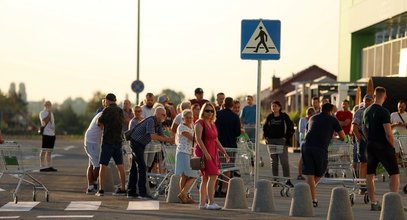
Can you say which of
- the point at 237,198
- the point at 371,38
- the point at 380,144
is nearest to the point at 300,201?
the point at 237,198

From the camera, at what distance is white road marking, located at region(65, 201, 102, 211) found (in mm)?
20422

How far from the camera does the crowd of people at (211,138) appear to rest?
20.2 meters

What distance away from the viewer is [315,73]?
5640 inches

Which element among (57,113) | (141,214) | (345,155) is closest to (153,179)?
(345,155)

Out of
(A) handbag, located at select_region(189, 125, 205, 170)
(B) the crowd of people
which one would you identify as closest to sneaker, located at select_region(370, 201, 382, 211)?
(B) the crowd of people

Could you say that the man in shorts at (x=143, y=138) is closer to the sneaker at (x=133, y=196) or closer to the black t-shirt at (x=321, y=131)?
the sneaker at (x=133, y=196)

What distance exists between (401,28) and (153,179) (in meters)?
31.9

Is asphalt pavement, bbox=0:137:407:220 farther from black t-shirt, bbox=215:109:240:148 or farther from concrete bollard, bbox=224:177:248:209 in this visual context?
black t-shirt, bbox=215:109:240:148

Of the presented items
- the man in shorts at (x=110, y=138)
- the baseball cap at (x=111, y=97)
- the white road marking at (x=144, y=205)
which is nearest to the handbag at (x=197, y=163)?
the white road marking at (x=144, y=205)

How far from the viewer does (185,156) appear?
21406 millimetres

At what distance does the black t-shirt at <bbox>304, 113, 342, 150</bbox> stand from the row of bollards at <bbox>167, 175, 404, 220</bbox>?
1.48 meters

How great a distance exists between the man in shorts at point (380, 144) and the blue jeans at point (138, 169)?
4.41 meters

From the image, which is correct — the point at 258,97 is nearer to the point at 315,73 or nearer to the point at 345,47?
the point at 345,47

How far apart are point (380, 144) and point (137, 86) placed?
3876 centimetres
